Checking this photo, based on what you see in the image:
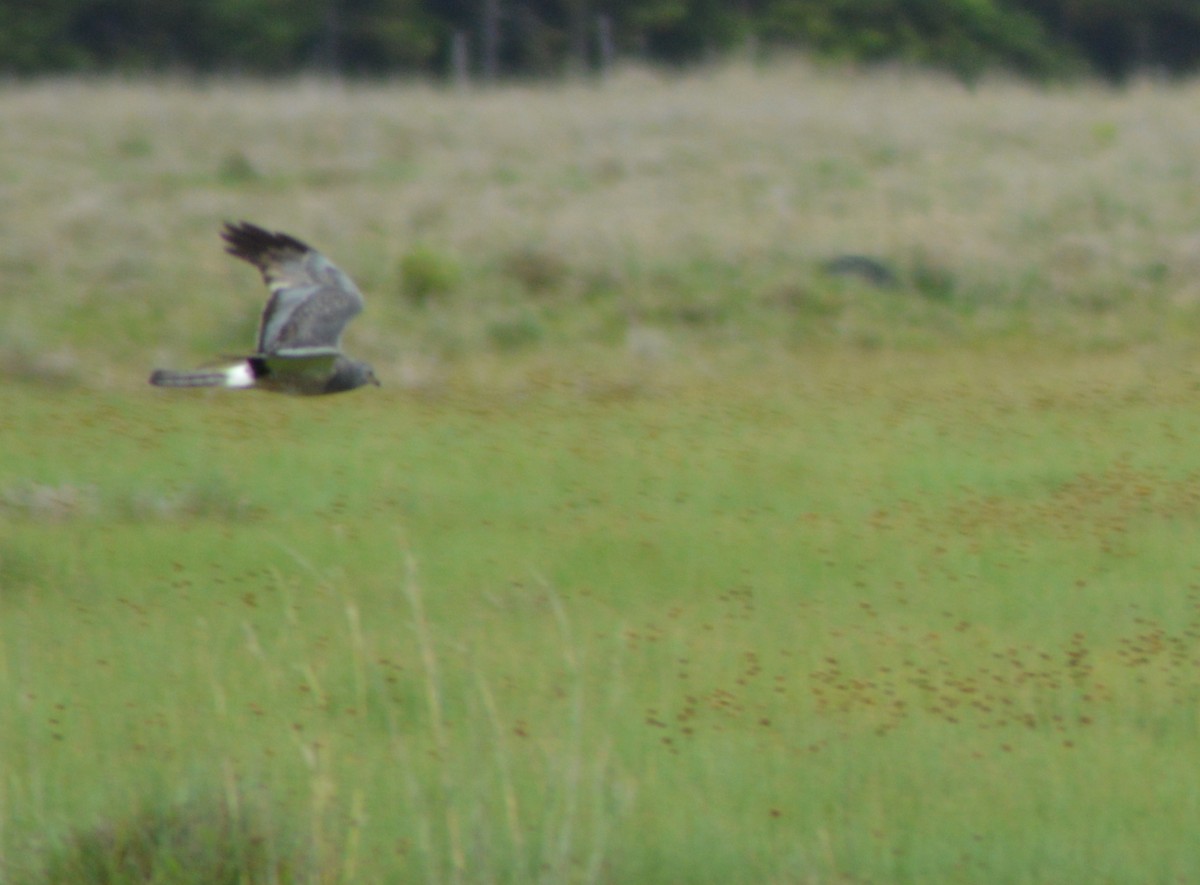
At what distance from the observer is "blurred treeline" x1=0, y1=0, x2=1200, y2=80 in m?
35.3

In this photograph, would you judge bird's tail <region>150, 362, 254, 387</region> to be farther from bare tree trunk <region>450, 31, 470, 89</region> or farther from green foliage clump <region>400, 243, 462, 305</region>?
bare tree trunk <region>450, 31, 470, 89</region>

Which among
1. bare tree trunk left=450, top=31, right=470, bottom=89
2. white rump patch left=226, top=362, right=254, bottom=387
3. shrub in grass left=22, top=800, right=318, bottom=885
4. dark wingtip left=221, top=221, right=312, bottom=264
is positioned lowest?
shrub in grass left=22, top=800, right=318, bottom=885

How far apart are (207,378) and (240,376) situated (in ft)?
0.83

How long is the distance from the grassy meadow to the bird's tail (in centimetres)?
94

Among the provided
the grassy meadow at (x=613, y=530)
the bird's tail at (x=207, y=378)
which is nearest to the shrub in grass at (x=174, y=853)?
the grassy meadow at (x=613, y=530)

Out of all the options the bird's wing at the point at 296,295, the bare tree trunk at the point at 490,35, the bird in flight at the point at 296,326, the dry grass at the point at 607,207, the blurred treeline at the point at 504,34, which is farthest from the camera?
the bare tree trunk at the point at 490,35

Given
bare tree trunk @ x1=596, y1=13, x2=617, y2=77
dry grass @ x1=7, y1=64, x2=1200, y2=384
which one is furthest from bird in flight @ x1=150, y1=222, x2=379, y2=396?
bare tree trunk @ x1=596, y1=13, x2=617, y2=77

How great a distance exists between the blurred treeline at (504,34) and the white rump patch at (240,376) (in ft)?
91.7

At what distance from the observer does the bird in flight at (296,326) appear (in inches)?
246

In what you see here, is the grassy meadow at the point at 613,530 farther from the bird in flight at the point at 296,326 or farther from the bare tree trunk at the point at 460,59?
the bare tree trunk at the point at 460,59

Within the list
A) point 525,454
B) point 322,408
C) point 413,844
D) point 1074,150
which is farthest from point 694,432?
point 1074,150

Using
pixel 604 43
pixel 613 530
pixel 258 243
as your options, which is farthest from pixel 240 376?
pixel 604 43

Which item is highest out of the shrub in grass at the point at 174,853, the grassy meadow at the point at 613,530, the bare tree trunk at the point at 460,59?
the bare tree trunk at the point at 460,59

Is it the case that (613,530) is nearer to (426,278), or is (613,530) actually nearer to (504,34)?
(426,278)
